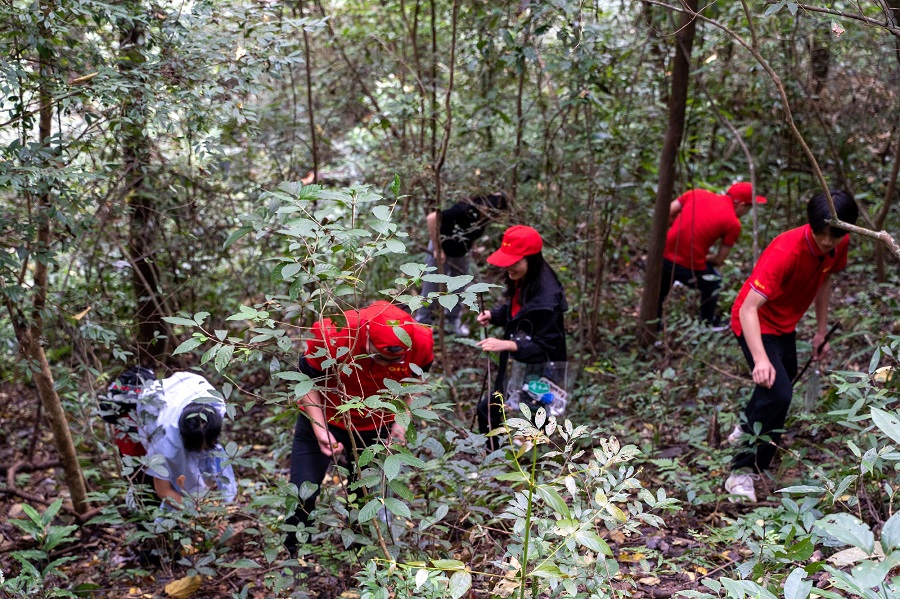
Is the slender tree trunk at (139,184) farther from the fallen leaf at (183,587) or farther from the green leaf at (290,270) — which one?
the green leaf at (290,270)

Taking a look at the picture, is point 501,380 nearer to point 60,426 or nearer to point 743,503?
point 743,503

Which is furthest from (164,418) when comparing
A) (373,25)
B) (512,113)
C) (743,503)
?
(373,25)

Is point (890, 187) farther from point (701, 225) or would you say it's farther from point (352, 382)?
point (352, 382)

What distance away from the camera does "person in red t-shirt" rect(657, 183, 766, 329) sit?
632 cm

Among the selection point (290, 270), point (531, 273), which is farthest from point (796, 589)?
point (531, 273)

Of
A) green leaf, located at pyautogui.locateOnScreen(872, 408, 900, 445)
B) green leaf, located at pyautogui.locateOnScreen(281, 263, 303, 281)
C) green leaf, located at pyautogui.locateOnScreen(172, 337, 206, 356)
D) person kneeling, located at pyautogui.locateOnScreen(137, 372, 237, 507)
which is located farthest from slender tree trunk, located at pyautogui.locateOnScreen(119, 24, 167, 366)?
green leaf, located at pyautogui.locateOnScreen(872, 408, 900, 445)

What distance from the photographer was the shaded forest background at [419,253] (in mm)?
2961

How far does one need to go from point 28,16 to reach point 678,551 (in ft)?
12.9

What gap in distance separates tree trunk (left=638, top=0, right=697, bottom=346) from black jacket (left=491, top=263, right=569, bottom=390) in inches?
65.2

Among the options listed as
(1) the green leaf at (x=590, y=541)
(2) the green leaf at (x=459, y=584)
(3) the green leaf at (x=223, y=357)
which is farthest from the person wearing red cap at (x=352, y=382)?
(1) the green leaf at (x=590, y=541)

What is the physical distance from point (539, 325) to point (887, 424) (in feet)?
9.65

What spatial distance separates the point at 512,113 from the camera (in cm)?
746

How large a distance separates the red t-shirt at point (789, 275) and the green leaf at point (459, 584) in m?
2.38

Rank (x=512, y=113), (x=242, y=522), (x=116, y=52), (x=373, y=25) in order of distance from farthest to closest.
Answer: (x=373, y=25), (x=512, y=113), (x=242, y=522), (x=116, y=52)
